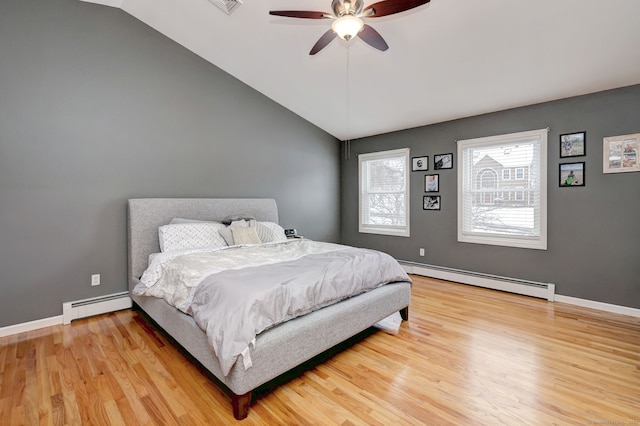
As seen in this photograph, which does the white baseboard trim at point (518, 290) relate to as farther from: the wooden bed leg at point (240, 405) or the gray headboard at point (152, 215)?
the wooden bed leg at point (240, 405)

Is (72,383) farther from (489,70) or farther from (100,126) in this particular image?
(489,70)

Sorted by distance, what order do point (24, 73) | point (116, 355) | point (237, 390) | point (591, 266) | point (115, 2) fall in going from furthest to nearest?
point (591, 266) < point (115, 2) < point (24, 73) < point (116, 355) < point (237, 390)

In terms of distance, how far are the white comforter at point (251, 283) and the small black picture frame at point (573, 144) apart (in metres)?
2.52

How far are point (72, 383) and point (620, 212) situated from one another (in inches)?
205

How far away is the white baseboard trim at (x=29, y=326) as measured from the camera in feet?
8.84

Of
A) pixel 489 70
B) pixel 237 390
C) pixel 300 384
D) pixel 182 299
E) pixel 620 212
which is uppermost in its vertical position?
pixel 489 70

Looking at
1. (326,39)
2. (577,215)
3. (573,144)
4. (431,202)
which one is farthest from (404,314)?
(573,144)

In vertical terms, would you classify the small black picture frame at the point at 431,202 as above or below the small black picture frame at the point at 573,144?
below

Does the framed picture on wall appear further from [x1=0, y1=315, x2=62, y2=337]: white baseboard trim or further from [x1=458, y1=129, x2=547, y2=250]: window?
[x1=0, y1=315, x2=62, y2=337]: white baseboard trim

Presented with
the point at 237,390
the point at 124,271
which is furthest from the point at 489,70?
the point at 124,271

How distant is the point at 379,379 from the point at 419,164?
3583 millimetres

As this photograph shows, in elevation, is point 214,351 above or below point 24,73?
below

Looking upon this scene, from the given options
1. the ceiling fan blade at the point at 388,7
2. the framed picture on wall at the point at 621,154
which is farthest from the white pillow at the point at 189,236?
the framed picture on wall at the point at 621,154

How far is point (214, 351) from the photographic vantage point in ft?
5.67
